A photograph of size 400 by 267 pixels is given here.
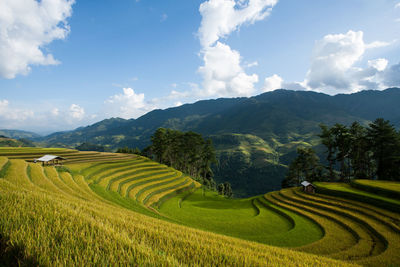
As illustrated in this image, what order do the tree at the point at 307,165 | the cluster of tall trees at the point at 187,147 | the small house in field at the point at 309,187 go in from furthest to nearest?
1. the cluster of tall trees at the point at 187,147
2. the tree at the point at 307,165
3. the small house in field at the point at 309,187

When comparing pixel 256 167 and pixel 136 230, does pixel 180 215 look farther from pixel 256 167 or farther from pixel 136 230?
pixel 256 167

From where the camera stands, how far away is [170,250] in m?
3.66

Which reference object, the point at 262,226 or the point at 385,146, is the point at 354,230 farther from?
the point at 385,146

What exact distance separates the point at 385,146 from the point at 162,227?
54628mm

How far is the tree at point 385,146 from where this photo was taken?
A: 3659 centimetres

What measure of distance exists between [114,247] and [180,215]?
2496cm

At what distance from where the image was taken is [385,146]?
3894cm

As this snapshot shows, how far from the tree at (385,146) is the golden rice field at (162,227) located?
21.6 m

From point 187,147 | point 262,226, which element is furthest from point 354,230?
point 187,147

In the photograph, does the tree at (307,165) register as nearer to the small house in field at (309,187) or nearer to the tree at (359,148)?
the tree at (359,148)

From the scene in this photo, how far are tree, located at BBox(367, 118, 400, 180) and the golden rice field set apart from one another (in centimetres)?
2159

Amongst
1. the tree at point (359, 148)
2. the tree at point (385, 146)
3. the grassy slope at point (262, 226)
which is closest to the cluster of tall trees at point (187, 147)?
the grassy slope at point (262, 226)

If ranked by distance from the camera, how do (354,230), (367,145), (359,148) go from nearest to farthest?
(354,230) → (367,145) → (359,148)

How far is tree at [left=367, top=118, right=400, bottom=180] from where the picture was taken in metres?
36.6
